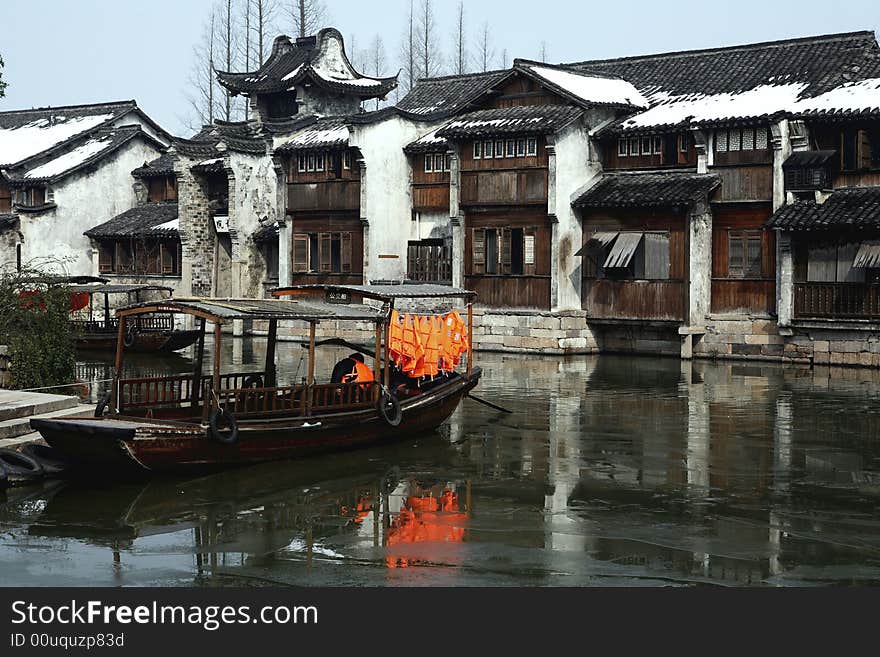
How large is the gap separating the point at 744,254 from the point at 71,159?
29.7 m

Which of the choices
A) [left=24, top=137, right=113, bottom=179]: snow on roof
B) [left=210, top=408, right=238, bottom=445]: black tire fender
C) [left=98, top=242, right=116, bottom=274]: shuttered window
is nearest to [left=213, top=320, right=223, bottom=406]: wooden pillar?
[left=210, top=408, right=238, bottom=445]: black tire fender

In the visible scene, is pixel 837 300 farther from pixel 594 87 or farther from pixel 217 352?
pixel 217 352

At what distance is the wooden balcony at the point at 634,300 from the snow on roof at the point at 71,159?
24638 millimetres

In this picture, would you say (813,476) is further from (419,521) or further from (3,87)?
(3,87)

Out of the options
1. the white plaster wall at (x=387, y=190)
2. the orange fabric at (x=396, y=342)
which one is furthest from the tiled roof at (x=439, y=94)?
the orange fabric at (x=396, y=342)

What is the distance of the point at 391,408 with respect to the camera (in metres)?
18.7

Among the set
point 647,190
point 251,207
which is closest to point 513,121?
point 647,190

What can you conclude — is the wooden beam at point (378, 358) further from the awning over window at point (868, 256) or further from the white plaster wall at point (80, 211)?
the white plaster wall at point (80, 211)

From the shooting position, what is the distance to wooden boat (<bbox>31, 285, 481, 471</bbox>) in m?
15.3

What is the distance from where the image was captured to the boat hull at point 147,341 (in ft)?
113

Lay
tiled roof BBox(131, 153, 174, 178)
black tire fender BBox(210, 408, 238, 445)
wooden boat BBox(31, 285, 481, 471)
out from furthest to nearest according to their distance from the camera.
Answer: tiled roof BBox(131, 153, 174, 178), black tire fender BBox(210, 408, 238, 445), wooden boat BBox(31, 285, 481, 471)

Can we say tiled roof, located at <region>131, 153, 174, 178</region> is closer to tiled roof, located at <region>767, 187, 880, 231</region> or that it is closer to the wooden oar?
tiled roof, located at <region>767, 187, 880, 231</region>

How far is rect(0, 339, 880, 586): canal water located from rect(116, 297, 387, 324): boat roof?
2.07 meters

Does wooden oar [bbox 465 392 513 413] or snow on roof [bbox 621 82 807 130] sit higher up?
snow on roof [bbox 621 82 807 130]
